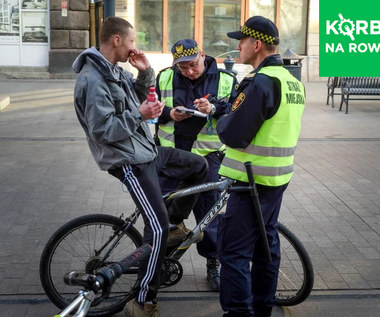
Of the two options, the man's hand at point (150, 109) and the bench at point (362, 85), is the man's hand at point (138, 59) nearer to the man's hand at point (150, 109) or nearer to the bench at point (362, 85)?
the man's hand at point (150, 109)

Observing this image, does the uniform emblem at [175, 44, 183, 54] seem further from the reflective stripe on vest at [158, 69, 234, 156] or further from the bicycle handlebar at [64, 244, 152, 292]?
the bicycle handlebar at [64, 244, 152, 292]

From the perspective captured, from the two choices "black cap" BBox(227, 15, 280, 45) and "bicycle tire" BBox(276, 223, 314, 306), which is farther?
"bicycle tire" BBox(276, 223, 314, 306)

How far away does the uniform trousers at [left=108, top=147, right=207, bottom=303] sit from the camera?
3504 millimetres

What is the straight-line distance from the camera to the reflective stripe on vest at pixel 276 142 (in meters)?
3.27

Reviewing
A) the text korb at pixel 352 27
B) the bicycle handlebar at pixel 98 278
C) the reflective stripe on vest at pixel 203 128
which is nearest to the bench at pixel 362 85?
the text korb at pixel 352 27

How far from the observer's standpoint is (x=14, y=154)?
830 centimetres

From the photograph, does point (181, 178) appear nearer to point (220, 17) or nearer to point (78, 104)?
point (78, 104)

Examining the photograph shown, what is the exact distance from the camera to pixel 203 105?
3986 mm

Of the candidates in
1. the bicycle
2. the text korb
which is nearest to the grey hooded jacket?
the bicycle

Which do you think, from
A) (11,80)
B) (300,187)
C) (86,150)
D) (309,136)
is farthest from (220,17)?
(300,187)

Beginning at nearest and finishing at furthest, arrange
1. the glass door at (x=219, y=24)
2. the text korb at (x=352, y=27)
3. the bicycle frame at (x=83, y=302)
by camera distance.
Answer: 1. the bicycle frame at (x=83, y=302)
2. the text korb at (x=352, y=27)
3. the glass door at (x=219, y=24)

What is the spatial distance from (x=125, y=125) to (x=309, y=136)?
7183 millimetres

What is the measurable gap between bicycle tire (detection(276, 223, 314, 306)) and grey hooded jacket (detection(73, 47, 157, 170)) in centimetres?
108

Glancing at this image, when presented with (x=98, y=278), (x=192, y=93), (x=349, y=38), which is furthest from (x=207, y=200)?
(x=349, y=38)
